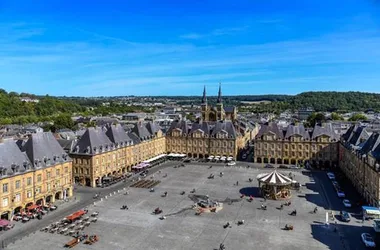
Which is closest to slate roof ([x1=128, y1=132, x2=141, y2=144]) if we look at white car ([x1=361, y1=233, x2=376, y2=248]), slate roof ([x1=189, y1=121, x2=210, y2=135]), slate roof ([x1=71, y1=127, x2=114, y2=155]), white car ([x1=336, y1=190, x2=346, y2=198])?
slate roof ([x1=71, y1=127, x2=114, y2=155])

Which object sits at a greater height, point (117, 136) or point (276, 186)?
point (117, 136)

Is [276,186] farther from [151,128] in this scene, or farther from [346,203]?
[151,128]

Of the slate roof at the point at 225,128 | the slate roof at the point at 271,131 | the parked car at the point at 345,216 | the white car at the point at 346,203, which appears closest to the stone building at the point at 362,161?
the white car at the point at 346,203

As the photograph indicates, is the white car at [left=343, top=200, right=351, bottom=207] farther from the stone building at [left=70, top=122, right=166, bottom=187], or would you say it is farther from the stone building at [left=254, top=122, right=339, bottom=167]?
the stone building at [left=70, top=122, right=166, bottom=187]

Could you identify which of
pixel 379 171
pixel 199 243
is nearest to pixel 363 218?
pixel 379 171

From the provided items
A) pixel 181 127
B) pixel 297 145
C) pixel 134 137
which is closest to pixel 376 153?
pixel 297 145

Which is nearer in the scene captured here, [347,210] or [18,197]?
[18,197]

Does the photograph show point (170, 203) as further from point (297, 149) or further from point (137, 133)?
point (297, 149)
